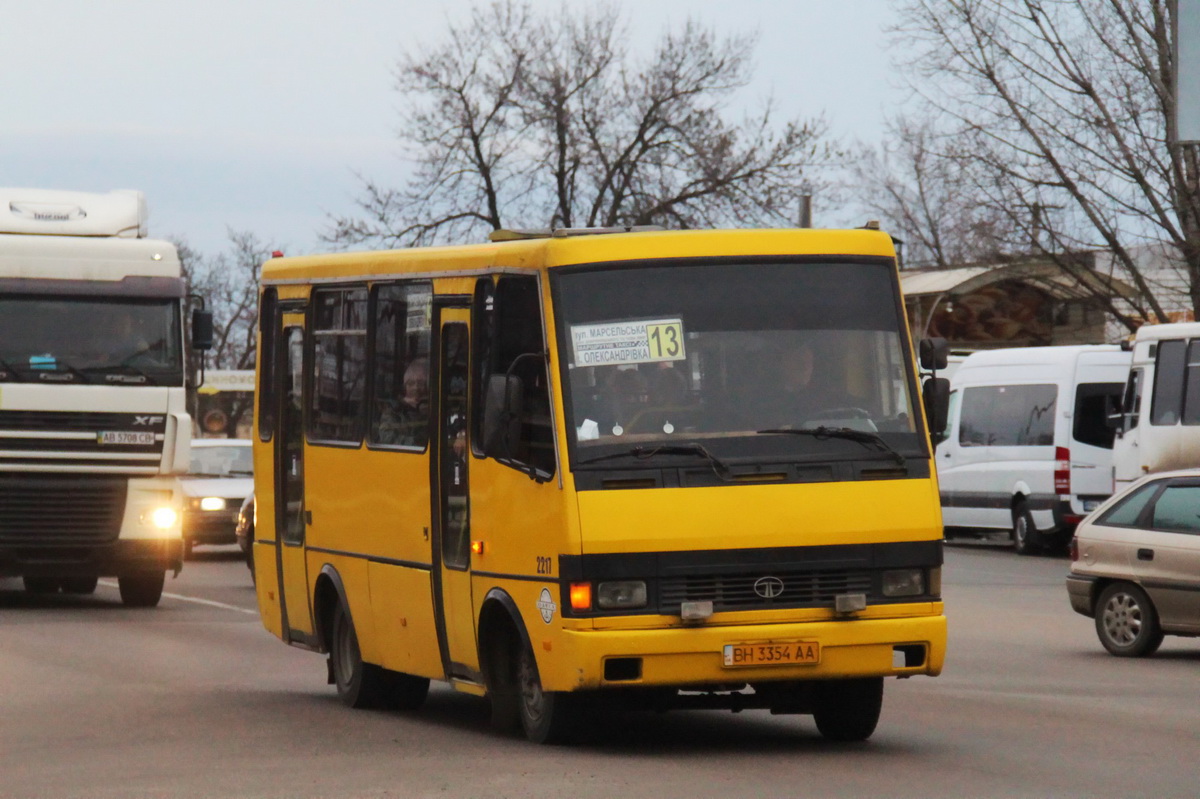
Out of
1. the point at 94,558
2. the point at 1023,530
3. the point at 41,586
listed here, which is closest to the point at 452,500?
the point at 94,558

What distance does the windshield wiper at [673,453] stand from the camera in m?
9.94

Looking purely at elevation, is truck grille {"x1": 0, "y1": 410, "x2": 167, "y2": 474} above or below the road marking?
above

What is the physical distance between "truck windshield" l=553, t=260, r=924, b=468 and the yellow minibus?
10mm

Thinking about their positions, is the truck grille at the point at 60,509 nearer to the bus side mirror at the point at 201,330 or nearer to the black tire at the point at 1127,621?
the bus side mirror at the point at 201,330

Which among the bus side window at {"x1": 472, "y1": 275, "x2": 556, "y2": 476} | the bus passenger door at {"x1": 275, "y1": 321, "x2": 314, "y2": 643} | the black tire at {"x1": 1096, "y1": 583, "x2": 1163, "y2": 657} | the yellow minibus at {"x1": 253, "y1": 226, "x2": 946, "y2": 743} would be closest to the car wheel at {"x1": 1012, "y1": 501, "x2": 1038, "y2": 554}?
the black tire at {"x1": 1096, "y1": 583, "x2": 1163, "y2": 657}

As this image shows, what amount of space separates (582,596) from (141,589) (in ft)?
45.0

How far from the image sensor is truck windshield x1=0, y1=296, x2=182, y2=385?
21.1 meters

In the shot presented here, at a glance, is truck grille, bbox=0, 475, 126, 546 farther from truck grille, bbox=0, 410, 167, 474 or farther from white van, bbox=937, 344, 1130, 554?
white van, bbox=937, 344, 1130, 554

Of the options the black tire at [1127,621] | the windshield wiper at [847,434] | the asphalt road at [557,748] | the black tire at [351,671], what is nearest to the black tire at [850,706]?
the asphalt road at [557,748]

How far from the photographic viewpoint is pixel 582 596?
9812mm

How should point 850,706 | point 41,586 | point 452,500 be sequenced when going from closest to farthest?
point 850,706, point 452,500, point 41,586

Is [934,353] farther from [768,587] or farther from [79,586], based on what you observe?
[79,586]

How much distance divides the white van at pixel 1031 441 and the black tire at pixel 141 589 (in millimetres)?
11517

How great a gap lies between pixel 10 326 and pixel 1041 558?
15.7 m
